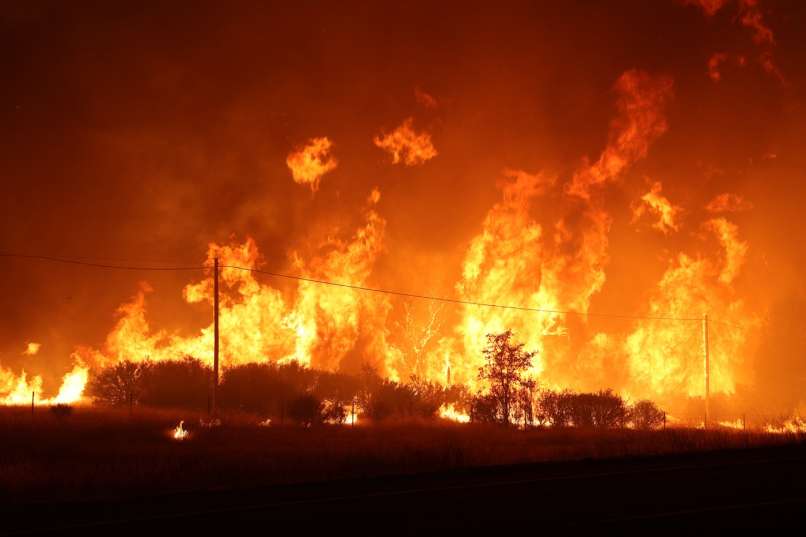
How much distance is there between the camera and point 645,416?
129 feet

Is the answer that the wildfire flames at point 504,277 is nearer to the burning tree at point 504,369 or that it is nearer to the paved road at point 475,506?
the burning tree at point 504,369

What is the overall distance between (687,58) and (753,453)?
173 ft

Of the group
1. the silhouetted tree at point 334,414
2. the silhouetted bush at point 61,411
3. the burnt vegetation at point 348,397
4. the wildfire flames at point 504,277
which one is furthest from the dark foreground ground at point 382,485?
the wildfire flames at point 504,277

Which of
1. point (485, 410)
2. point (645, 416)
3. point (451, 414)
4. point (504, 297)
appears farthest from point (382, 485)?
point (504, 297)

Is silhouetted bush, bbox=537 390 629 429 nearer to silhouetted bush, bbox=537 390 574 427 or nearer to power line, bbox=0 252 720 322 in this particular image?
silhouetted bush, bbox=537 390 574 427

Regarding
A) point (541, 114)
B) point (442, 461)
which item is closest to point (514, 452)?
point (442, 461)

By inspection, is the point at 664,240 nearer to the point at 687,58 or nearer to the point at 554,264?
the point at 554,264

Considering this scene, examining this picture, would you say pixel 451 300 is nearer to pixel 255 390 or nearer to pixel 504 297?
pixel 504 297

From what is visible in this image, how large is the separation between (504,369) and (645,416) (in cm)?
1088

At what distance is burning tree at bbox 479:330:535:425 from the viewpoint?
A: 32.7m

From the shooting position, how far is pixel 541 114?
206 ft

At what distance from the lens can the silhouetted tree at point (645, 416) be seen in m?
38.6

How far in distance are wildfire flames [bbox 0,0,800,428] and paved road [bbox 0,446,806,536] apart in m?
25.4

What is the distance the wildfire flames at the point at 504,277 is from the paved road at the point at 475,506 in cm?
2536
